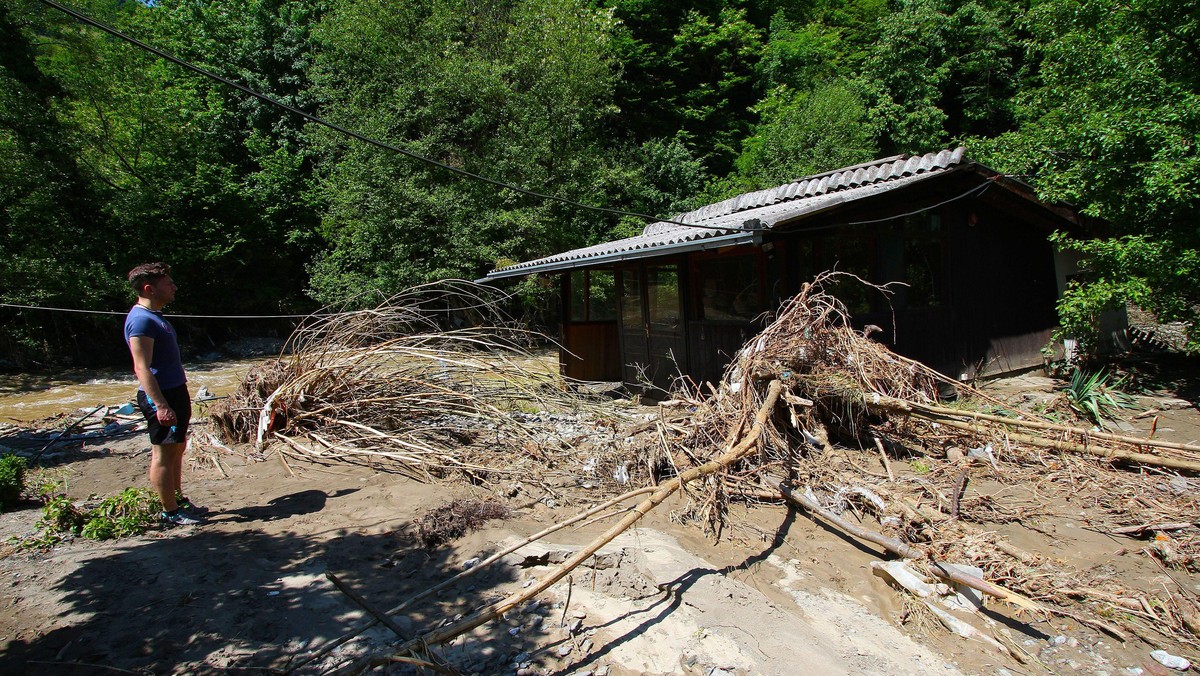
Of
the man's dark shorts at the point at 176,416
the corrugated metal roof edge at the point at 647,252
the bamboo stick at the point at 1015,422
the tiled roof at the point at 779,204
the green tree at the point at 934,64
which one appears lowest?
the bamboo stick at the point at 1015,422

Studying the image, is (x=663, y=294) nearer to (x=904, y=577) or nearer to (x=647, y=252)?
(x=647, y=252)

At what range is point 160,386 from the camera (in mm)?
4070

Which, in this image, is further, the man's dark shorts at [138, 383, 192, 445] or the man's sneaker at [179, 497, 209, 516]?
the man's sneaker at [179, 497, 209, 516]

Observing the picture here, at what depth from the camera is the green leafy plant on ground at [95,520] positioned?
3.80m

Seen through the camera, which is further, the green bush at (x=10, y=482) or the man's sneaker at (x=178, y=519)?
the green bush at (x=10, y=482)

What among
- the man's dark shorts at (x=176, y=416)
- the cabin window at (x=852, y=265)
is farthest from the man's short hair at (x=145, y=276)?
the cabin window at (x=852, y=265)

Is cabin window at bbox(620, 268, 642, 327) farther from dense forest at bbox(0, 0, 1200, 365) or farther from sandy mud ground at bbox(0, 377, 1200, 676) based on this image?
dense forest at bbox(0, 0, 1200, 365)

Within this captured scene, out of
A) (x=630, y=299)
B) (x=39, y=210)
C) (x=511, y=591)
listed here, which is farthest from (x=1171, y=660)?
(x=39, y=210)

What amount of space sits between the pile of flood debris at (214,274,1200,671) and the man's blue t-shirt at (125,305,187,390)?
1803mm

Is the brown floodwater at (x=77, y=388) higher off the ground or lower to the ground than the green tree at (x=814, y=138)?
lower

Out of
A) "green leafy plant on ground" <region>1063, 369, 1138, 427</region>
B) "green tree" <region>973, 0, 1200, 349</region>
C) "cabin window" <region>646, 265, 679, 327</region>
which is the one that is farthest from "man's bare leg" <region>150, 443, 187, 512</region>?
"green tree" <region>973, 0, 1200, 349</region>

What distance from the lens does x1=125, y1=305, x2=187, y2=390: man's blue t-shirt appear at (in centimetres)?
392

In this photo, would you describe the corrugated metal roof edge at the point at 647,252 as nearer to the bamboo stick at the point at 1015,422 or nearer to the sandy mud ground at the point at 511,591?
the bamboo stick at the point at 1015,422

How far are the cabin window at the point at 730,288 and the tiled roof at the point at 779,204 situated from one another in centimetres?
49
